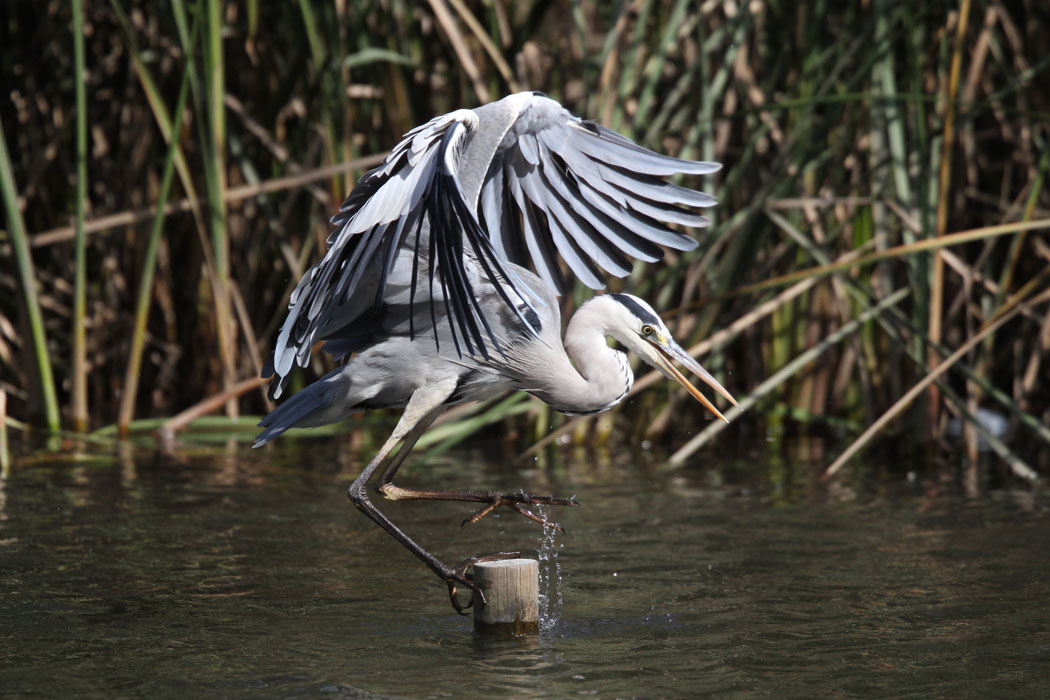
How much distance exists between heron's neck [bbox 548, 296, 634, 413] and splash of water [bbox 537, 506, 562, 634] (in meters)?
0.39

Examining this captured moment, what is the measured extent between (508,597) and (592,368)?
3.24 feet

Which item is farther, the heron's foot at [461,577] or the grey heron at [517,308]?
the grey heron at [517,308]

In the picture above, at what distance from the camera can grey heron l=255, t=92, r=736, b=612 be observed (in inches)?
163

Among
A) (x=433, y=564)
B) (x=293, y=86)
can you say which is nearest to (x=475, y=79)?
(x=293, y=86)

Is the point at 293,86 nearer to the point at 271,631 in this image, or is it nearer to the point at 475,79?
the point at 475,79

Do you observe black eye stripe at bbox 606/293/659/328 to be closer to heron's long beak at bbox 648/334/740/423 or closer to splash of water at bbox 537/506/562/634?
heron's long beak at bbox 648/334/740/423

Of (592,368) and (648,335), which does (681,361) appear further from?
(592,368)

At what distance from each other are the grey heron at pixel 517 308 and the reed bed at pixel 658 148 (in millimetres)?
1289

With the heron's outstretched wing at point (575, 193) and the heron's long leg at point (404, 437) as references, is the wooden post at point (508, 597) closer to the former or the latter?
the heron's long leg at point (404, 437)

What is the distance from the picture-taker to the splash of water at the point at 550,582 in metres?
3.84

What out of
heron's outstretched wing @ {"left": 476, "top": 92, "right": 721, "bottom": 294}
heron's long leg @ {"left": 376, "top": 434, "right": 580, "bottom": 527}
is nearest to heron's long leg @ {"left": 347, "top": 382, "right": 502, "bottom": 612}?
heron's long leg @ {"left": 376, "top": 434, "right": 580, "bottom": 527}

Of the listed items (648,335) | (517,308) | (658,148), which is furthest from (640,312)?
(658,148)

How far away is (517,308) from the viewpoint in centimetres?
426

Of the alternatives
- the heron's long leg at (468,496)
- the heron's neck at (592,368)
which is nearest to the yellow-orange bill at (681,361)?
the heron's neck at (592,368)
